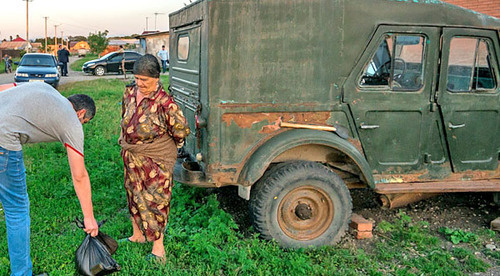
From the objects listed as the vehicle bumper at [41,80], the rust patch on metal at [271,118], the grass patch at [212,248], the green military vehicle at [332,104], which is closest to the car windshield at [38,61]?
the vehicle bumper at [41,80]

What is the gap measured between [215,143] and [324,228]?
138cm

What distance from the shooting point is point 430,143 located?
181 inches

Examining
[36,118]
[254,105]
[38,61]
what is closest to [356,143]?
[254,105]

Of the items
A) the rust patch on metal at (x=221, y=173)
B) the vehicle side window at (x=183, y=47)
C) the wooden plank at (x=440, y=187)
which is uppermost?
the vehicle side window at (x=183, y=47)

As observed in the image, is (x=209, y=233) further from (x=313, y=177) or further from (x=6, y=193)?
(x=6, y=193)

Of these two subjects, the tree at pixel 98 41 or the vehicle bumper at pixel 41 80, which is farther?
the tree at pixel 98 41

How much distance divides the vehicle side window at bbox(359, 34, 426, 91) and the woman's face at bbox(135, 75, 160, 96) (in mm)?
1970

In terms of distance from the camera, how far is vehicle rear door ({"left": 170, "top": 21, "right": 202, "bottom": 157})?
440cm

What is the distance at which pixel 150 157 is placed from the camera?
3850 millimetres

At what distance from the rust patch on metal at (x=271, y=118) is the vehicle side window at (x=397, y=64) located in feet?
1.81

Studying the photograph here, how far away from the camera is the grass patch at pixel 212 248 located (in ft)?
12.4

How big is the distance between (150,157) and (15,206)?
1.08 m

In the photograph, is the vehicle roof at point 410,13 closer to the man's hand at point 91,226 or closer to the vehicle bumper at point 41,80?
the man's hand at point 91,226

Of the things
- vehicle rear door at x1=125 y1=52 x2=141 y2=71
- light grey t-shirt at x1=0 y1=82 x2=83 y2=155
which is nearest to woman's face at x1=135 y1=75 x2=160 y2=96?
light grey t-shirt at x1=0 y1=82 x2=83 y2=155
